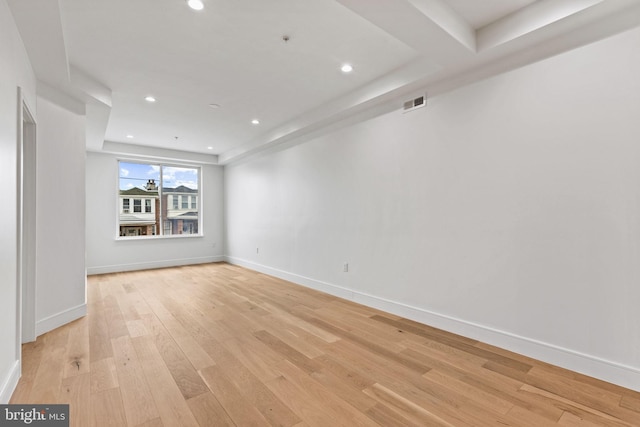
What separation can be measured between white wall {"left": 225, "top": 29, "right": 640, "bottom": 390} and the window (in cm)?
491

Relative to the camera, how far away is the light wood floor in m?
1.74

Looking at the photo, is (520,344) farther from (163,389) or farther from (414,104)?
(163,389)

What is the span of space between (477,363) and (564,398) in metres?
0.55

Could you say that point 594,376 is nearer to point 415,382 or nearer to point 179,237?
point 415,382

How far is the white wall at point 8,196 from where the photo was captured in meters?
1.79

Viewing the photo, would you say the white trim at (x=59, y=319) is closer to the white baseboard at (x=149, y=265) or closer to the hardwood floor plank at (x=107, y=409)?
the hardwood floor plank at (x=107, y=409)

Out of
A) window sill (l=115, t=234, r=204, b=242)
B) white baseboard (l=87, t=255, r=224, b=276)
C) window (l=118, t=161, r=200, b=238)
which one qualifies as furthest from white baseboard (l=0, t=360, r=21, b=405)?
window (l=118, t=161, r=200, b=238)

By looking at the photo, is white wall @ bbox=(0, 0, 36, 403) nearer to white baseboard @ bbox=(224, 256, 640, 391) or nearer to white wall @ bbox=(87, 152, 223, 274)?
white baseboard @ bbox=(224, 256, 640, 391)

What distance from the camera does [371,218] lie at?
12.6 feet

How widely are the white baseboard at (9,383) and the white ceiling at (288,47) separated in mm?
2363

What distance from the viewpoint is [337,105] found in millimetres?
3963

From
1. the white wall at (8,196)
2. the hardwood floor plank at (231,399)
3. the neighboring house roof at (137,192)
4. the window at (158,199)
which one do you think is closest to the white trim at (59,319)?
the white wall at (8,196)

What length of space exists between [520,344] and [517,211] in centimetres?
112

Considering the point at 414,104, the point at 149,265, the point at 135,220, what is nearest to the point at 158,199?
the point at 135,220
